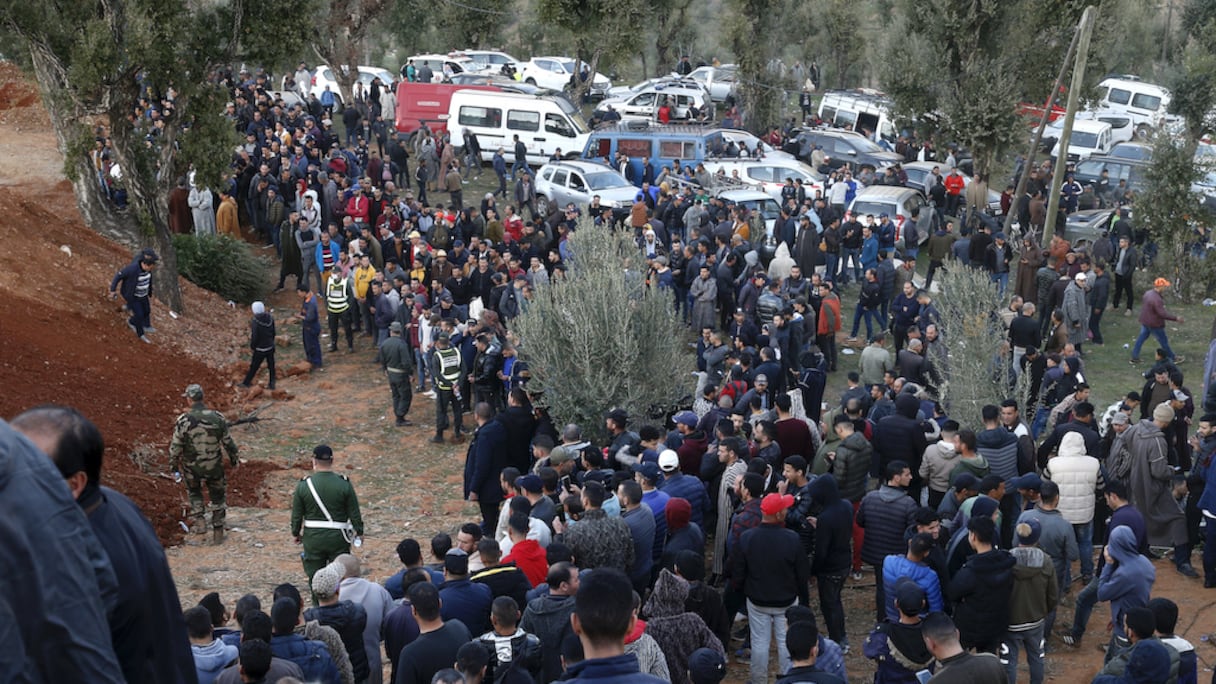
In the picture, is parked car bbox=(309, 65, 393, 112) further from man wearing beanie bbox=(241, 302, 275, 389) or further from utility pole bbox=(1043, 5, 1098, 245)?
utility pole bbox=(1043, 5, 1098, 245)

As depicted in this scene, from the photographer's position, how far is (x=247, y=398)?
18.0 m

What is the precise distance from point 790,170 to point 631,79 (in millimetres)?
24914

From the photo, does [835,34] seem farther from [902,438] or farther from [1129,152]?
[902,438]

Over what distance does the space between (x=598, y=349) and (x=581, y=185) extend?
13.9 meters

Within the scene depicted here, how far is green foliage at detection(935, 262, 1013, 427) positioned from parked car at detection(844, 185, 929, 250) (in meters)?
8.14

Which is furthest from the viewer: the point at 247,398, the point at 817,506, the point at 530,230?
the point at 530,230

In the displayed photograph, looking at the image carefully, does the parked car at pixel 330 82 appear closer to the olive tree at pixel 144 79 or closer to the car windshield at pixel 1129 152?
the olive tree at pixel 144 79

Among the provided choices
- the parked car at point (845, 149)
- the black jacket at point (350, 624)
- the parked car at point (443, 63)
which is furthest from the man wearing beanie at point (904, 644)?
the parked car at point (443, 63)

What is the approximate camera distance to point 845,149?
33.1 metres

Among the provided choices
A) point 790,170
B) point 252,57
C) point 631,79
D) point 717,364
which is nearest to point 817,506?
point 717,364

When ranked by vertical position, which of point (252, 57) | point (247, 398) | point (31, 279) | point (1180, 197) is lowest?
point (247, 398)

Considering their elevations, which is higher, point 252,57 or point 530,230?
point 252,57

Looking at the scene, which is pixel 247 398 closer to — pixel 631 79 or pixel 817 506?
pixel 817 506

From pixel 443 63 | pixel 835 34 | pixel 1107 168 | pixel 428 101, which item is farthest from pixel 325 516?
pixel 835 34
